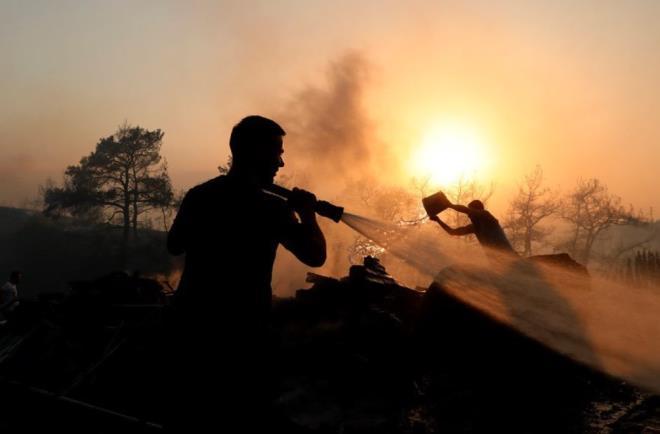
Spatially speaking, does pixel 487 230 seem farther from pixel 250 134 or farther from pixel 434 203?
pixel 250 134

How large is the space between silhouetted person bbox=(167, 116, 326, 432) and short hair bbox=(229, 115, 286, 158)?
0.21 m

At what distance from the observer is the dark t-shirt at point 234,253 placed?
2064 millimetres

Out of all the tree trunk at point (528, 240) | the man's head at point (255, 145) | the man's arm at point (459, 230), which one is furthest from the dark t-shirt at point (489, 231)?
the tree trunk at point (528, 240)

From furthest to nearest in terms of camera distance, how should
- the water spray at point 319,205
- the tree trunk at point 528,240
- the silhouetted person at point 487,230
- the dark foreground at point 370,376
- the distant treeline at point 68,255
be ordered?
1. the tree trunk at point 528,240
2. the distant treeline at point 68,255
3. the silhouetted person at point 487,230
4. the dark foreground at point 370,376
5. the water spray at point 319,205

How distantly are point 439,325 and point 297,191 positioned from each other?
477 cm

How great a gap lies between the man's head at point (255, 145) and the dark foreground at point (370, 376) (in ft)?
7.75

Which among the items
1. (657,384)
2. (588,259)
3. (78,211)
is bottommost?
(657,384)

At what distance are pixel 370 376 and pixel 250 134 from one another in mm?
4764

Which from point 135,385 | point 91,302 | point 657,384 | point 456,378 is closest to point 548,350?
point 456,378

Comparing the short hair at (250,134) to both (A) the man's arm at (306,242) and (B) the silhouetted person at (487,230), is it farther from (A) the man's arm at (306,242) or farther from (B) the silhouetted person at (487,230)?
(B) the silhouetted person at (487,230)

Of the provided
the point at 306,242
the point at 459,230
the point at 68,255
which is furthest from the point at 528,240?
the point at 306,242

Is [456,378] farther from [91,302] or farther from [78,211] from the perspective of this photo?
[78,211]

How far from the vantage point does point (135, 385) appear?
688 cm

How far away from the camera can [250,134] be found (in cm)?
222
